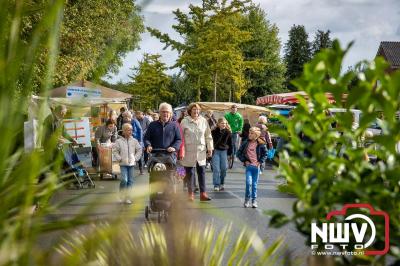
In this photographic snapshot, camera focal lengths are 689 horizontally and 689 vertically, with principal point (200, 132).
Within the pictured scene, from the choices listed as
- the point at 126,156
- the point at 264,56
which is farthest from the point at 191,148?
the point at 264,56

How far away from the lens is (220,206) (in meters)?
11.3

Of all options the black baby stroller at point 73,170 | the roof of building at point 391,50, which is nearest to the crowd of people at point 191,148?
the black baby stroller at point 73,170

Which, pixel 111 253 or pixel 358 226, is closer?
pixel 358 226

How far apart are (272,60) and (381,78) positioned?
6877 cm

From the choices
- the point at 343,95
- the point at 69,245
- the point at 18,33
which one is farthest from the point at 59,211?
the point at 343,95

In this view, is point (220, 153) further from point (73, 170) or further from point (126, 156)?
point (73, 170)

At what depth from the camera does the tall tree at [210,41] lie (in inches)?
1768

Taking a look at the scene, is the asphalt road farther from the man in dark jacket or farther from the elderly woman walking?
the man in dark jacket

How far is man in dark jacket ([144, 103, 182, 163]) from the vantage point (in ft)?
35.5

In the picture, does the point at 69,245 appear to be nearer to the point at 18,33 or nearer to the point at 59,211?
the point at 59,211

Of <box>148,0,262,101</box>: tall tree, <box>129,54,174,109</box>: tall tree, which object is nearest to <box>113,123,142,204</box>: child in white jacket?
<box>148,0,262,101</box>: tall tree

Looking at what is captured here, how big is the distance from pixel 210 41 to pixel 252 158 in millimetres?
34359

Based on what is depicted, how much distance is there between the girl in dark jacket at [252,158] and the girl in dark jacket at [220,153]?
2.51 m

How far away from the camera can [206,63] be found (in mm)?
46125
